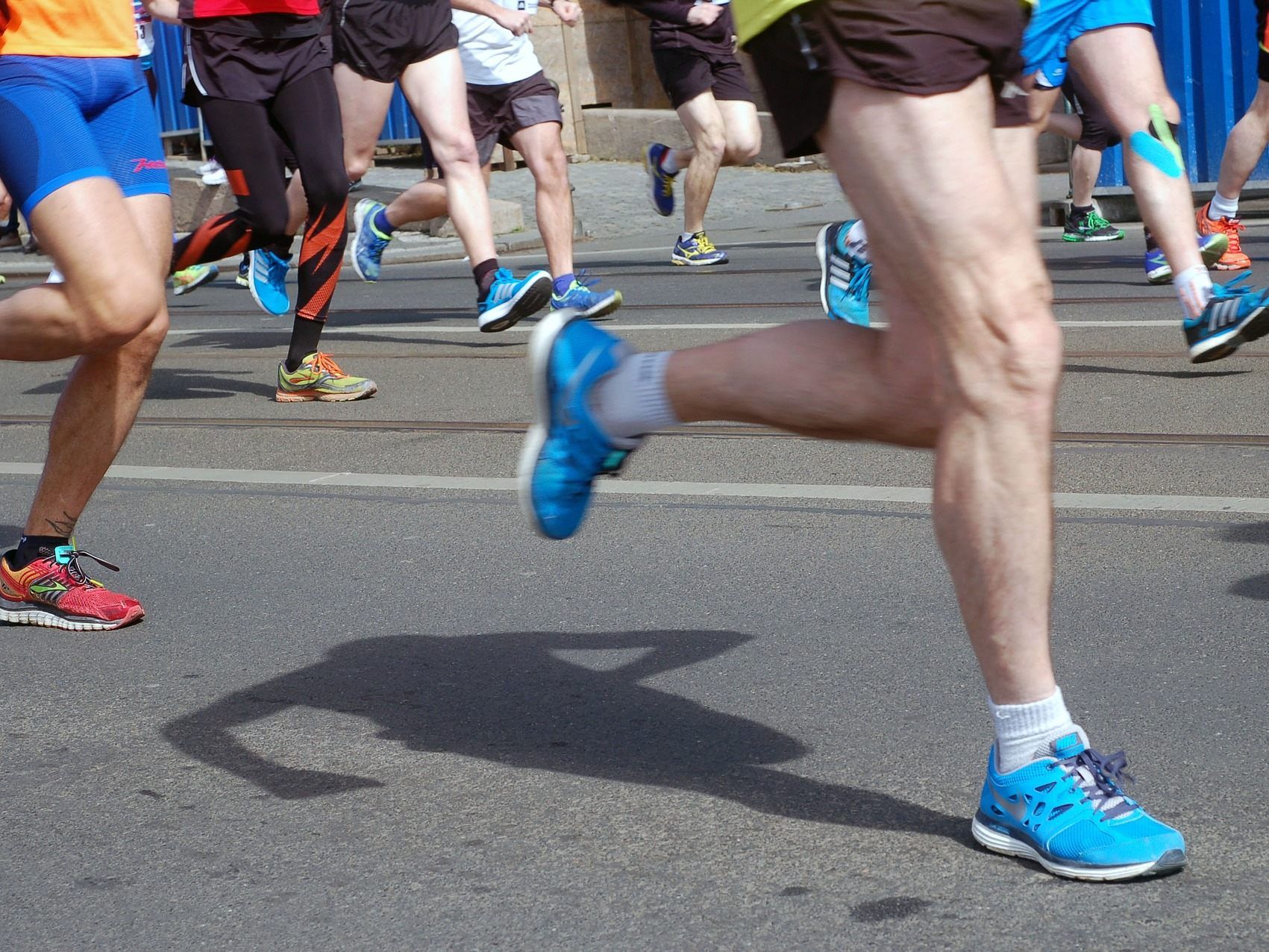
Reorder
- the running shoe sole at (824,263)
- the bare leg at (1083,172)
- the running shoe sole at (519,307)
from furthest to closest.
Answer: the bare leg at (1083,172) < the running shoe sole at (519,307) < the running shoe sole at (824,263)

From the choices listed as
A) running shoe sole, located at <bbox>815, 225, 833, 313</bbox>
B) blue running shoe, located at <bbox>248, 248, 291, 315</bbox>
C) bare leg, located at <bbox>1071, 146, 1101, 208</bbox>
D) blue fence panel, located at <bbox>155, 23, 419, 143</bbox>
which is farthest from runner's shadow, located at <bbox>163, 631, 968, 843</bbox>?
blue fence panel, located at <bbox>155, 23, 419, 143</bbox>

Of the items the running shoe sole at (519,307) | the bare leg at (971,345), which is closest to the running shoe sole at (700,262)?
the running shoe sole at (519,307)

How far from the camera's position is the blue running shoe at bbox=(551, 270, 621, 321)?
810 centimetres

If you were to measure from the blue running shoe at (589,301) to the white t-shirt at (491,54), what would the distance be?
3.27 ft

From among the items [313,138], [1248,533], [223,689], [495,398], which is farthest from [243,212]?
[1248,533]

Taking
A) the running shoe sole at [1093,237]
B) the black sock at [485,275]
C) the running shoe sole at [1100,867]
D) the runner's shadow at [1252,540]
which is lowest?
the running shoe sole at [1093,237]

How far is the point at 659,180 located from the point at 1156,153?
6223 millimetres

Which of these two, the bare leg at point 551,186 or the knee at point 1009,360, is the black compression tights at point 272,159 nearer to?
the bare leg at point 551,186

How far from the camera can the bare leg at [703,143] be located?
34.4 feet

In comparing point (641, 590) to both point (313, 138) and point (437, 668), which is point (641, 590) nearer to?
point (437, 668)

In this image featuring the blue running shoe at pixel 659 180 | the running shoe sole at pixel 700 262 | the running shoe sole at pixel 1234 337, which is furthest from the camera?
the blue running shoe at pixel 659 180

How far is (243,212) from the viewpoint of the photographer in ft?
21.2

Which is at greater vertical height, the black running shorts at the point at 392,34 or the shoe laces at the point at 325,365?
the black running shorts at the point at 392,34

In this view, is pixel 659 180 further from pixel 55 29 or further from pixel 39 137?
pixel 39 137
